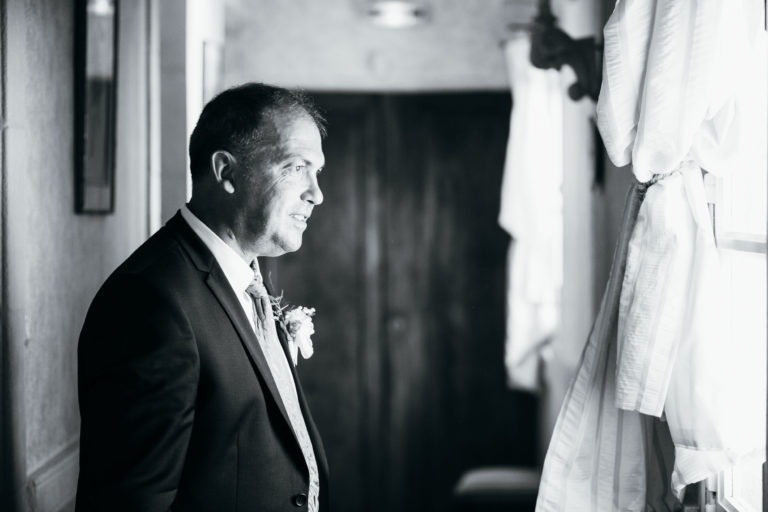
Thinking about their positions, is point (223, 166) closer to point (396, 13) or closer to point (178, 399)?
point (178, 399)

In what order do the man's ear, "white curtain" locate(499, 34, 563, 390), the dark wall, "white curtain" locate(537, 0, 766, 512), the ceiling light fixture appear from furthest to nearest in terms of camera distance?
the dark wall → the ceiling light fixture → "white curtain" locate(499, 34, 563, 390) → the man's ear → "white curtain" locate(537, 0, 766, 512)

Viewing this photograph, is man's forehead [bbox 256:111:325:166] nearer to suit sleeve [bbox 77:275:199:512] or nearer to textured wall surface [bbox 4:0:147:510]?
suit sleeve [bbox 77:275:199:512]

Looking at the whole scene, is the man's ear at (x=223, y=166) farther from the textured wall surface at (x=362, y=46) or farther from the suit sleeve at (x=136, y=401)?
the textured wall surface at (x=362, y=46)

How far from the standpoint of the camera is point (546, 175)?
124 inches

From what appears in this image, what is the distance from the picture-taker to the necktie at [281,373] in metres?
1.40

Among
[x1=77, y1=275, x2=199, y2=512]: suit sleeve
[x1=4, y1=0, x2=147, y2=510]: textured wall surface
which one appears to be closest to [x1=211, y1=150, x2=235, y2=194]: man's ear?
[x1=77, y1=275, x2=199, y2=512]: suit sleeve

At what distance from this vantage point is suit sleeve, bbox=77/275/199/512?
111 centimetres

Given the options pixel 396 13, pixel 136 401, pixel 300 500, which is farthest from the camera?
pixel 396 13

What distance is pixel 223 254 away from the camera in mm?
1345

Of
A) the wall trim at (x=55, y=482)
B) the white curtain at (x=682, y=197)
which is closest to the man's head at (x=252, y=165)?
the white curtain at (x=682, y=197)

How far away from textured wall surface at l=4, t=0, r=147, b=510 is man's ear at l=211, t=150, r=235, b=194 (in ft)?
1.57

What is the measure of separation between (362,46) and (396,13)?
224 millimetres

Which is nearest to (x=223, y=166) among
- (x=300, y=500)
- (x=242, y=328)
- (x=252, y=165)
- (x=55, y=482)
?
(x=252, y=165)

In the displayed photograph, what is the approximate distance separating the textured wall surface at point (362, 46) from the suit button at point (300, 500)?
257cm
